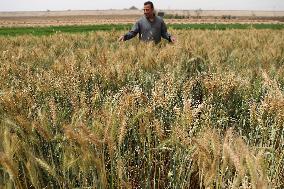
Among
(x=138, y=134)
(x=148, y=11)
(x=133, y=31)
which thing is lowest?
(x=138, y=134)

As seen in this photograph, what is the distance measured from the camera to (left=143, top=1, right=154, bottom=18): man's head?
19.9 feet

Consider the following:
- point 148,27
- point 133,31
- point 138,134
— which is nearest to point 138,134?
point 138,134

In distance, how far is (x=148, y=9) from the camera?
6.10 meters

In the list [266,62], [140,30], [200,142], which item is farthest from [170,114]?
[140,30]

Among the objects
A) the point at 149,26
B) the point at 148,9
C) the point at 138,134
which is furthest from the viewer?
the point at 149,26

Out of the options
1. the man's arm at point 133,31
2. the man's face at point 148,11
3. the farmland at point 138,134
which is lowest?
the farmland at point 138,134

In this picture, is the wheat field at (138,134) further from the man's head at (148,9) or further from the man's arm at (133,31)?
the man's head at (148,9)

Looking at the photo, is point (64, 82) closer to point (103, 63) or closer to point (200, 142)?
point (103, 63)

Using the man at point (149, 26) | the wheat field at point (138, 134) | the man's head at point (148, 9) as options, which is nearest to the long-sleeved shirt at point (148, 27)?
the man at point (149, 26)

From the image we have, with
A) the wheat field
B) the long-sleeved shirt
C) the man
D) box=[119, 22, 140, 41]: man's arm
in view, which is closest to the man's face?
the man

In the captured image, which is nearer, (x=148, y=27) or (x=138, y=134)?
(x=138, y=134)

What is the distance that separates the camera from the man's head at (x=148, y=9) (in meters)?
6.06

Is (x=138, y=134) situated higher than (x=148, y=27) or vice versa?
(x=148, y=27)

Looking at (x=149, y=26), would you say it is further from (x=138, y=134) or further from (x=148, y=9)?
(x=138, y=134)
